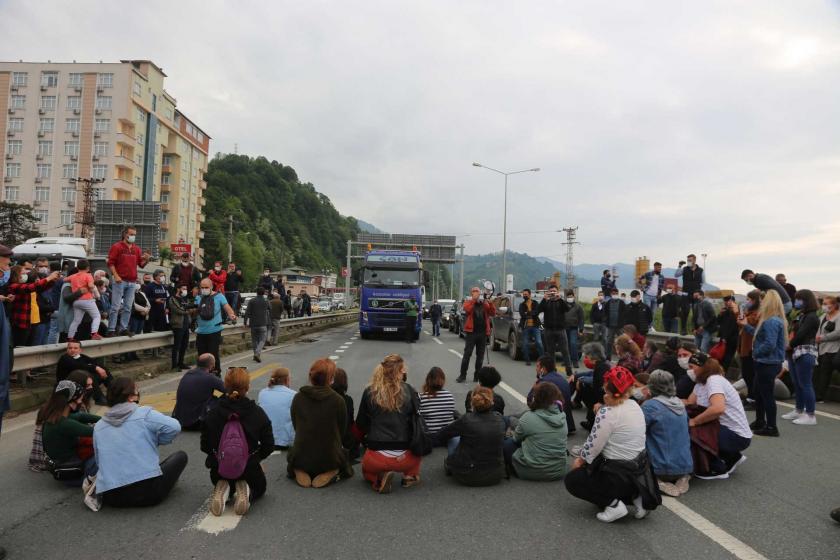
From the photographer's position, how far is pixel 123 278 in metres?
11.9

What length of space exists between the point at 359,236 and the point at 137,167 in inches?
1109

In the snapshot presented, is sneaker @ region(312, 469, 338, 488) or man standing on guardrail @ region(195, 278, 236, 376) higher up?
man standing on guardrail @ region(195, 278, 236, 376)

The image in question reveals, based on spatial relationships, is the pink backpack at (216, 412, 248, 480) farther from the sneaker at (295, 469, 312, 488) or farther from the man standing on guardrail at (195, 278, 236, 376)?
the man standing on guardrail at (195, 278, 236, 376)

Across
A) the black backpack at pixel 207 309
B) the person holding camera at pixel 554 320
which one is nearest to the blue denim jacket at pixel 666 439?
the person holding camera at pixel 554 320

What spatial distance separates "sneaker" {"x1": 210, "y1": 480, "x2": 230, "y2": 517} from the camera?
177 inches

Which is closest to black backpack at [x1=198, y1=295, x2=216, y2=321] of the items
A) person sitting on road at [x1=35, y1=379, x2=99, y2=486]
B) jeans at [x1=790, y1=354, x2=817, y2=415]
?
person sitting on road at [x1=35, y1=379, x2=99, y2=486]

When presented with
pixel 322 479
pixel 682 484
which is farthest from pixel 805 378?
pixel 322 479

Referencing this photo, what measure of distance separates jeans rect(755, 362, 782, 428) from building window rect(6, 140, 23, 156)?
79118 mm

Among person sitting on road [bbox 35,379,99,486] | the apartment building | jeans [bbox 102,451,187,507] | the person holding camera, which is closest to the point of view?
jeans [bbox 102,451,187,507]

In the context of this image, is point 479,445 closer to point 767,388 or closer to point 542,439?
point 542,439

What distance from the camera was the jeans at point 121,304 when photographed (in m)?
11.8

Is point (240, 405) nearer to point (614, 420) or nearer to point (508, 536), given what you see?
point (508, 536)

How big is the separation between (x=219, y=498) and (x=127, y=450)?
796 mm

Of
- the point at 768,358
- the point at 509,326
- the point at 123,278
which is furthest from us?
the point at 509,326
